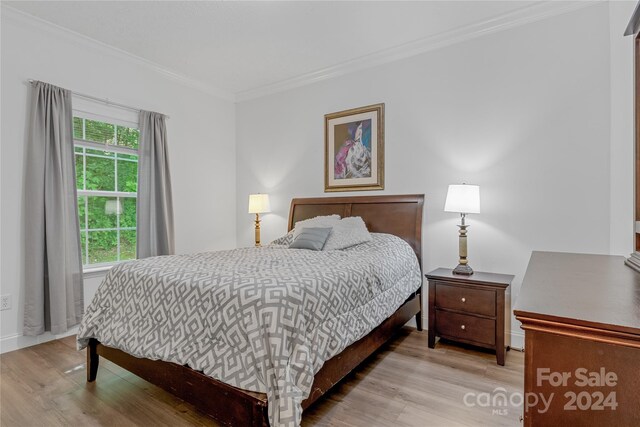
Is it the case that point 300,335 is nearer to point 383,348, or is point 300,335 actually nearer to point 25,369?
A: point 383,348

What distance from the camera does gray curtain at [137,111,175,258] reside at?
3443mm

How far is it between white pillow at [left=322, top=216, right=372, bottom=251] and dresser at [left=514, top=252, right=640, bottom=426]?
2101mm

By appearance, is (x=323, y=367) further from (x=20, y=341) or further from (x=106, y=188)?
(x=106, y=188)

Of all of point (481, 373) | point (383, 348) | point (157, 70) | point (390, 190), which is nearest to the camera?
point (481, 373)

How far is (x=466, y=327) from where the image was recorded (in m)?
2.49

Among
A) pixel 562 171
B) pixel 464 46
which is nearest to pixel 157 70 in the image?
pixel 464 46

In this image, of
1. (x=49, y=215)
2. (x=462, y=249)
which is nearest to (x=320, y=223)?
(x=462, y=249)

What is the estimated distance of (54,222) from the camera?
2752 mm

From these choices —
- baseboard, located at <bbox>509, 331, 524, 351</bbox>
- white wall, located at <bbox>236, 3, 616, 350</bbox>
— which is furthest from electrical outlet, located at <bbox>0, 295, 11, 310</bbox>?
baseboard, located at <bbox>509, 331, 524, 351</bbox>

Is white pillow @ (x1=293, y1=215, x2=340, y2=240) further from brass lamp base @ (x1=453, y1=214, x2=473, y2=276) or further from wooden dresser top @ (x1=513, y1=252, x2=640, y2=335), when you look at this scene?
wooden dresser top @ (x1=513, y1=252, x2=640, y2=335)

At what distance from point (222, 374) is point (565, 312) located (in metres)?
1.28

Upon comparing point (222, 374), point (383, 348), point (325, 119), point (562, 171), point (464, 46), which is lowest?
point (383, 348)

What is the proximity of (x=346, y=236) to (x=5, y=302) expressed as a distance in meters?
2.82

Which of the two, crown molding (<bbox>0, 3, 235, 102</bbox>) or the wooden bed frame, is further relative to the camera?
crown molding (<bbox>0, 3, 235, 102</bbox>)
